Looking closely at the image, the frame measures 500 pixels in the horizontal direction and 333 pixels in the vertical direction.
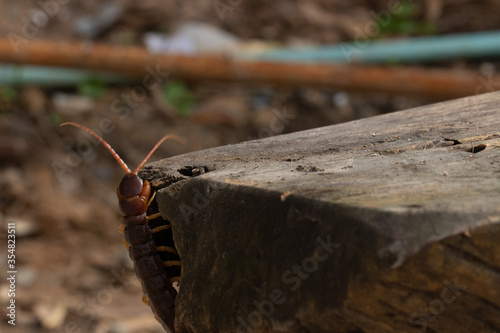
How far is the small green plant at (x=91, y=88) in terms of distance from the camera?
5.25 metres

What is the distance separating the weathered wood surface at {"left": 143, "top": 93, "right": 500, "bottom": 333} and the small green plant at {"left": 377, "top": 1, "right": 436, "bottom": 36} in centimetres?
462
